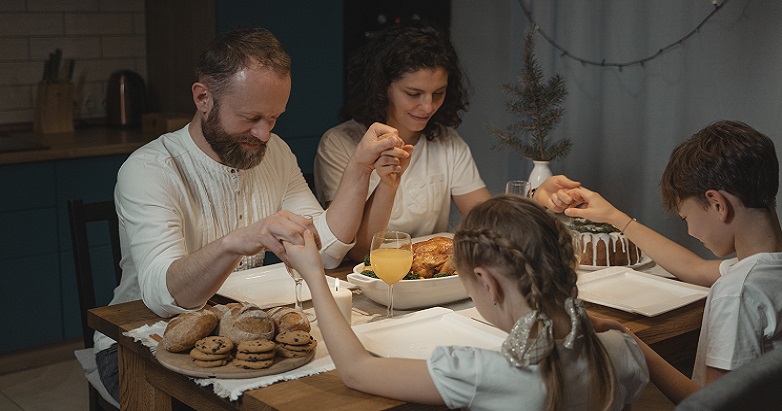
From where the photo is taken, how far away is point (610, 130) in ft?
12.9

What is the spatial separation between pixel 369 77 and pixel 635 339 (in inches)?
57.0

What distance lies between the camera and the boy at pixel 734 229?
1.88m

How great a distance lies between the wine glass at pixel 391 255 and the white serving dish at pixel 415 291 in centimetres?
9

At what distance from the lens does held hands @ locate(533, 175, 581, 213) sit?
8.43 feet

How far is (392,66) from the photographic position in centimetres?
290

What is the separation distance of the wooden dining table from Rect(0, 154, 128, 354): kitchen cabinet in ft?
5.86

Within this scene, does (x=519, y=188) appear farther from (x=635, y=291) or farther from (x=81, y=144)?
(x=81, y=144)

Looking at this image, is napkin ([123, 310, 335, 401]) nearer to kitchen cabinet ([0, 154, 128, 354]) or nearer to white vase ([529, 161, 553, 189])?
white vase ([529, 161, 553, 189])

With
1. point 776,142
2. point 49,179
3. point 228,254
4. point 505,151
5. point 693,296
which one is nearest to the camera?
point 228,254

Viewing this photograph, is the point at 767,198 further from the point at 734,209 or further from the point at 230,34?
the point at 230,34

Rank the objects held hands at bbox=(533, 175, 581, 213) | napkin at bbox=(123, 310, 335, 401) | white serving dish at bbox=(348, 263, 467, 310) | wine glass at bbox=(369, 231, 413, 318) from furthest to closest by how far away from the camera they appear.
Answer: held hands at bbox=(533, 175, 581, 213) < white serving dish at bbox=(348, 263, 467, 310) < wine glass at bbox=(369, 231, 413, 318) < napkin at bbox=(123, 310, 335, 401)

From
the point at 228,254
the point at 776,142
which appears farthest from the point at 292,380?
the point at 776,142

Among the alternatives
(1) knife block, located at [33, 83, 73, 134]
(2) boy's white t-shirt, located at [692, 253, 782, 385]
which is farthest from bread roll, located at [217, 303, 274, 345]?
(1) knife block, located at [33, 83, 73, 134]

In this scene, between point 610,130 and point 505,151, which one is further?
point 505,151
